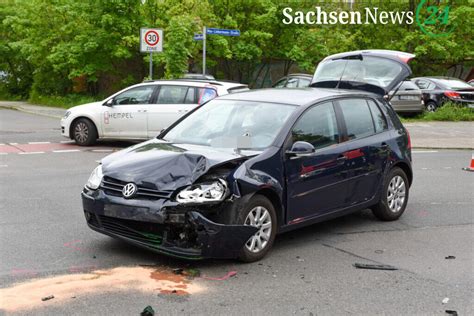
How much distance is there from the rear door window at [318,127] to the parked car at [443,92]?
19279mm

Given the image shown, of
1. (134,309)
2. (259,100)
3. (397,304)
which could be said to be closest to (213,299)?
(134,309)

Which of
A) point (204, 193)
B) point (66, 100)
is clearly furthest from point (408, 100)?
point (204, 193)

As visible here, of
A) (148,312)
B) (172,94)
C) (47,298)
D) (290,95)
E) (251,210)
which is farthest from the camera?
(172,94)

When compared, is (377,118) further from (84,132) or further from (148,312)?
(84,132)

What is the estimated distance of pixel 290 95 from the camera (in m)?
7.30

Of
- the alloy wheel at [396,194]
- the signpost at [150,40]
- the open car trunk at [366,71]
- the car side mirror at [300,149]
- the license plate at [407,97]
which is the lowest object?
the alloy wheel at [396,194]

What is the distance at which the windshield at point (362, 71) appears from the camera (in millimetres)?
10266

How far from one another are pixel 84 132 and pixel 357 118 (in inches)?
358

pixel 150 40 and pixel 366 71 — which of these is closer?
pixel 366 71

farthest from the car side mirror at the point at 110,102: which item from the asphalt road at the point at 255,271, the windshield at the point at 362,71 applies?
the asphalt road at the point at 255,271

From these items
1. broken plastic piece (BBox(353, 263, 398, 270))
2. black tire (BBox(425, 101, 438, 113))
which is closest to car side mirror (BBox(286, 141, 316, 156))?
broken plastic piece (BBox(353, 263, 398, 270))

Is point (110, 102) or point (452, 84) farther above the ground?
point (452, 84)

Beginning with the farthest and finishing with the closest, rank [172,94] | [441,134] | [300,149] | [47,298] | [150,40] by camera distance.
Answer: [150,40] → [441,134] → [172,94] → [300,149] → [47,298]

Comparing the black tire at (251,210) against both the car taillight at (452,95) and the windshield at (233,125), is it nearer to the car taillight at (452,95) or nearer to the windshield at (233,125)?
the windshield at (233,125)
